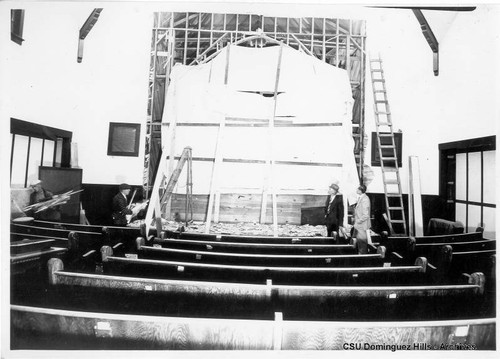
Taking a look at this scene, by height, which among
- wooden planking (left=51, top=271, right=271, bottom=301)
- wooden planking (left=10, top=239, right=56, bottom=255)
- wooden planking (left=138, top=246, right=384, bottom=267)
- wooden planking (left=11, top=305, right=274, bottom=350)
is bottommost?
wooden planking (left=11, top=305, right=274, bottom=350)

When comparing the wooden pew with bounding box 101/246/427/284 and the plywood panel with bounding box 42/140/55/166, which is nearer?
the wooden pew with bounding box 101/246/427/284

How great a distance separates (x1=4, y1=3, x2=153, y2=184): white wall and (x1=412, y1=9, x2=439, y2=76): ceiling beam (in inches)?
146

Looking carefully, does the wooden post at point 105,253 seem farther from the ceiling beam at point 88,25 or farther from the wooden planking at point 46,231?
the ceiling beam at point 88,25

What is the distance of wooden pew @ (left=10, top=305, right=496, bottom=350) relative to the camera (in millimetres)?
1447

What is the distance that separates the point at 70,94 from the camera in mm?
4078

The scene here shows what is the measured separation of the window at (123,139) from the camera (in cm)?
493

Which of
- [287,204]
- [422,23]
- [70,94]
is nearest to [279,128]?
[287,204]

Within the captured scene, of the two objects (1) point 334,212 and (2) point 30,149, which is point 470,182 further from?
(2) point 30,149

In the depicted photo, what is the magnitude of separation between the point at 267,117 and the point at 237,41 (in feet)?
5.02

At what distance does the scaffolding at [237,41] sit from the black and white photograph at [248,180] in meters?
0.04

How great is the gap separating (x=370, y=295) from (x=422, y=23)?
4189mm

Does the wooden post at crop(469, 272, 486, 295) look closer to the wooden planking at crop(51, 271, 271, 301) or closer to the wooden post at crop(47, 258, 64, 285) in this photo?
the wooden planking at crop(51, 271, 271, 301)

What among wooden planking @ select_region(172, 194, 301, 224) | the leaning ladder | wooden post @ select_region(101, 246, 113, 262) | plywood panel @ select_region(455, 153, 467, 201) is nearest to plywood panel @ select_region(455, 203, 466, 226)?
plywood panel @ select_region(455, 153, 467, 201)
